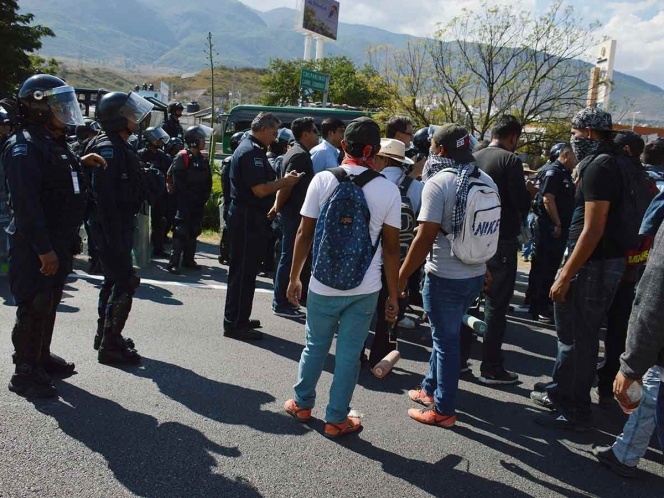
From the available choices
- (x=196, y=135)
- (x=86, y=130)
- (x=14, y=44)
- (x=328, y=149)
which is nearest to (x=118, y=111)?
(x=328, y=149)

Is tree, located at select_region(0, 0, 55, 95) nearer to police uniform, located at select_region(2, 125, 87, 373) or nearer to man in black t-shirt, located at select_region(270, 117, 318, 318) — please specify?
man in black t-shirt, located at select_region(270, 117, 318, 318)

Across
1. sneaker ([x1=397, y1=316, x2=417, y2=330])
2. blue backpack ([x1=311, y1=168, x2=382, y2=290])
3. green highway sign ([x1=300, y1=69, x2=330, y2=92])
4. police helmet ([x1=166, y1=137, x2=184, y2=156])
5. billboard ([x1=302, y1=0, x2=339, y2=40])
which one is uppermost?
billboard ([x1=302, y1=0, x2=339, y2=40])

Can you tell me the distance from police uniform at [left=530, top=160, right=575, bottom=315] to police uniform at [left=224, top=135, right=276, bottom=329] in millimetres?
3227

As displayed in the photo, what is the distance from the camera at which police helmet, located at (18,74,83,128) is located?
3.78m

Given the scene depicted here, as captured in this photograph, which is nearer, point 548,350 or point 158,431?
→ point 158,431

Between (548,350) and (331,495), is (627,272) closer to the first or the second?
(548,350)

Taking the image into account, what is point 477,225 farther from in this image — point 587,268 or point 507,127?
point 507,127

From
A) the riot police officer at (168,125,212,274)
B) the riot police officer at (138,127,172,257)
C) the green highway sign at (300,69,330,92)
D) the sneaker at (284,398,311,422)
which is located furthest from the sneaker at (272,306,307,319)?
the green highway sign at (300,69,330,92)

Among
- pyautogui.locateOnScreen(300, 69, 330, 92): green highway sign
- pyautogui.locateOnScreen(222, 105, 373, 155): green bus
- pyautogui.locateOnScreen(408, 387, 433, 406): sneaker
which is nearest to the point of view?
pyautogui.locateOnScreen(408, 387, 433, 406): sneaker

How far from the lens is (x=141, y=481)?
118 inches

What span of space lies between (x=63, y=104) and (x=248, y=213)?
6.30ft

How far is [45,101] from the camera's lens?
12.4 feet

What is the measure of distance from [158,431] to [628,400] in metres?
2.55

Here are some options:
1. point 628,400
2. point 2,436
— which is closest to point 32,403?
point 2,436
